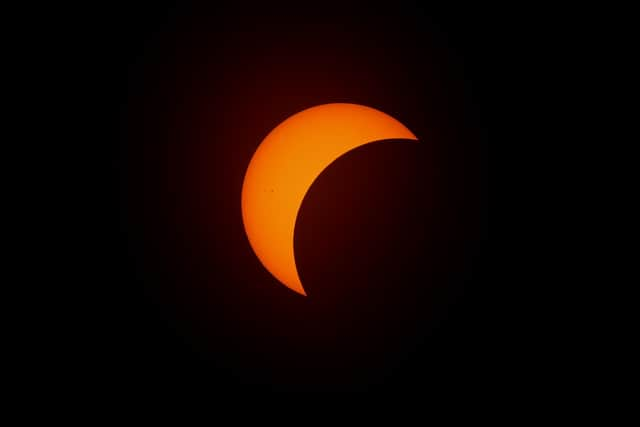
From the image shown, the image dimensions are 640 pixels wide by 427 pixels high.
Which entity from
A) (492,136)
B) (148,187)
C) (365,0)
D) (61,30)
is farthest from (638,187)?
(61,30)

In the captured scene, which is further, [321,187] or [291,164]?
[291,164]

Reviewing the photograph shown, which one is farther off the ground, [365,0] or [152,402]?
[365,0]

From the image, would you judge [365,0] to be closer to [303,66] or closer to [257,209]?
[303,66]

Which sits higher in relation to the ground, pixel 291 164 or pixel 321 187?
pixel 291 164
